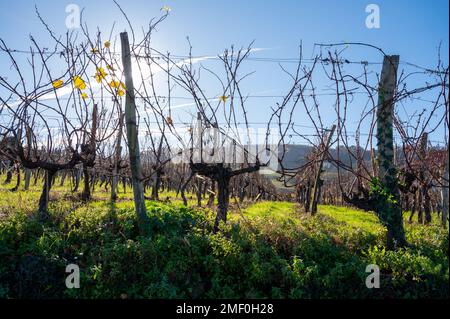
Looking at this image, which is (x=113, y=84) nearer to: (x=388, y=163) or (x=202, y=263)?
(x=202, y=263)

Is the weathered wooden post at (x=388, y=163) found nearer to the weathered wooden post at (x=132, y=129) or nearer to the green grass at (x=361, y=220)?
the green grass at (x=361, y=220)

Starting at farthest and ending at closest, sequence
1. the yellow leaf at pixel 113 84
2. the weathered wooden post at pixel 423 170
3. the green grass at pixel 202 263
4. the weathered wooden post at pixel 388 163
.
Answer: the weathered wooden post at pixel 388 163 < the yellow leaf at pixel 113 84 < the weathered wooden post at pixel 423 170 < the green grass at pixel 202 263

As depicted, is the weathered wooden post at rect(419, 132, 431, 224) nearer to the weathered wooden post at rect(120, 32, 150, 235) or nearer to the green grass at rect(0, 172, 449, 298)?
the green grass at rect(0, 172, 449, 298)

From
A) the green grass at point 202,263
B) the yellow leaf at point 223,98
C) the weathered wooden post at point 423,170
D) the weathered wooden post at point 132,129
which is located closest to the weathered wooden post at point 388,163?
the green grass at point 202,263

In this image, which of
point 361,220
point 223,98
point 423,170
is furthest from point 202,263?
point 361,220

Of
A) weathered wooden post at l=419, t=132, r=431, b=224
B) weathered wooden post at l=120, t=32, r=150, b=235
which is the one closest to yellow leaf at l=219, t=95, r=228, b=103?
weathered wooden post at l=120, t=32, r=150, b=235

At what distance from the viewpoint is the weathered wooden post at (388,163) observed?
190 inches

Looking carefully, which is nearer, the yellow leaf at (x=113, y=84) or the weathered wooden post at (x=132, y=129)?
the yellow leaf at (x=113, y=84)

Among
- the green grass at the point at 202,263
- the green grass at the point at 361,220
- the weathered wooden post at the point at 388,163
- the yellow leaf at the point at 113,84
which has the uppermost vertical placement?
the yellow leaf at the point at 113,84

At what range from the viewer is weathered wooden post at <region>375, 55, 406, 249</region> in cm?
482
